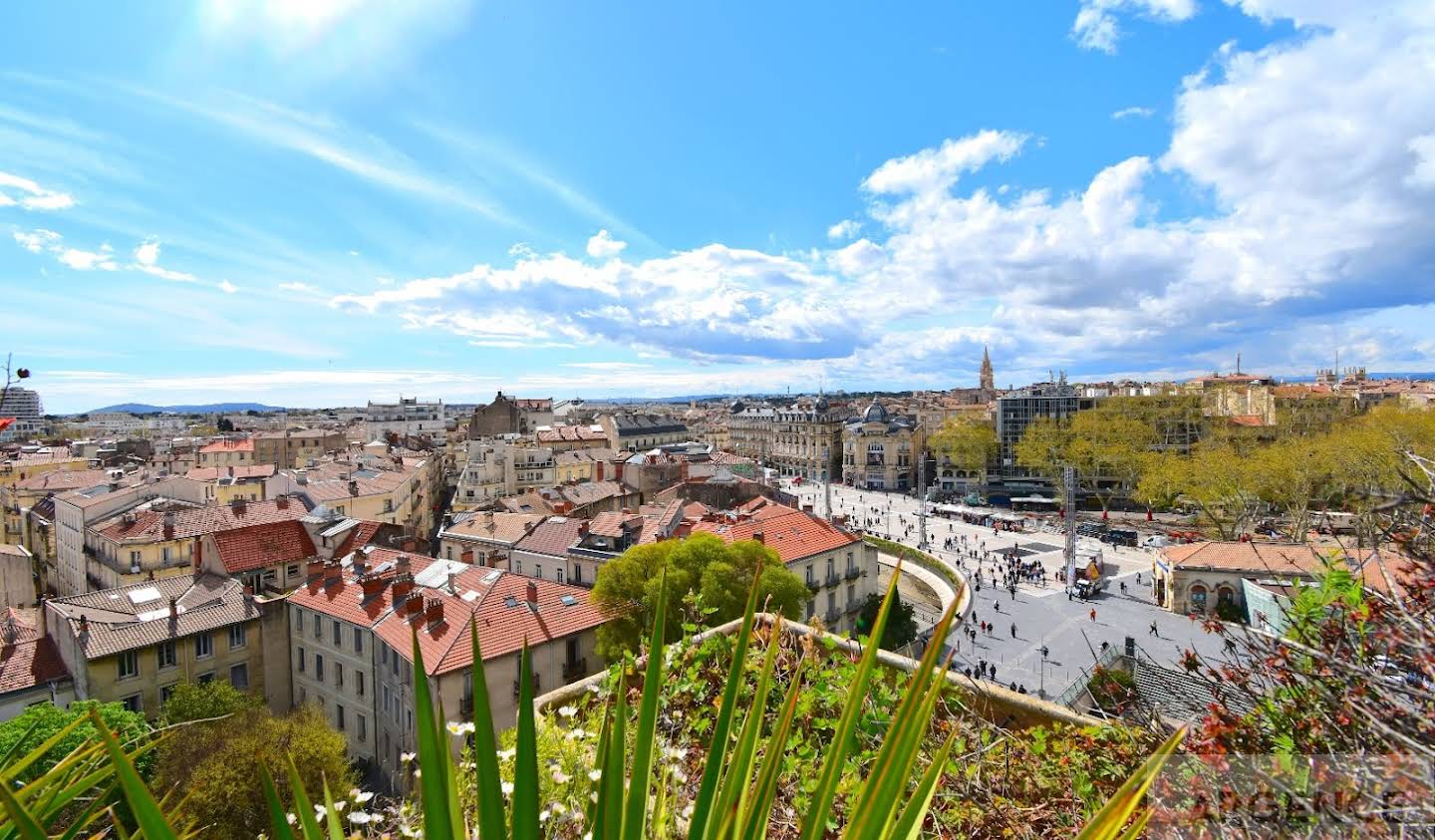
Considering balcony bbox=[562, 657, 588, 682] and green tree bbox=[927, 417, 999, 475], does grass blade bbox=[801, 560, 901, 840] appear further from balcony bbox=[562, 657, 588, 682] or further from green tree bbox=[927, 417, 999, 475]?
green tree bbox=[927, 417, 999, 475]

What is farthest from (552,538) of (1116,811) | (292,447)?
(292,447)

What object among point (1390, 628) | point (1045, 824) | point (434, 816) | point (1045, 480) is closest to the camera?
point (434, 816)

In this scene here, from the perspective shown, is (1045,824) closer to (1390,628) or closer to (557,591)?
(1390,628)

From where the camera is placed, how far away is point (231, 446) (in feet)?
208

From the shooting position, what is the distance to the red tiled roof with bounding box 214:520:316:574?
26.3 m

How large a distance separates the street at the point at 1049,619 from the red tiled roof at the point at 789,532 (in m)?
5.36

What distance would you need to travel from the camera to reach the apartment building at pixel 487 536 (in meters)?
30.0

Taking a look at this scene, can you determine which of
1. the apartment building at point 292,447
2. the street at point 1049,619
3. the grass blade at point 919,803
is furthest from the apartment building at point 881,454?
the grass blade at point 919,803

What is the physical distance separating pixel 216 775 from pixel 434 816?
1643cm

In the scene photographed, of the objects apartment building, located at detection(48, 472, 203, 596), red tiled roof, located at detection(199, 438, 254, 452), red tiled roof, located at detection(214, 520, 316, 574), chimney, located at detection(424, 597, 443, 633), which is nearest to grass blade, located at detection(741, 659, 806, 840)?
chimney, located at detection(424, 597, 443, 633)

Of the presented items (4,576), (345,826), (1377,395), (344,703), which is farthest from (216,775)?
(1377,395)

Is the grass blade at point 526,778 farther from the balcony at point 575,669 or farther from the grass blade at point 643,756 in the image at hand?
the balcony at point 575,669

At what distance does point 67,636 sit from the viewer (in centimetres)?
1986

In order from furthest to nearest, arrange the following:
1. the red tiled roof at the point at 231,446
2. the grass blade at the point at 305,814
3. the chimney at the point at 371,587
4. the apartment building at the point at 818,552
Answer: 1. the red tiled roof at the point at 231,446
2. the apartment building at the point at 818,552
3. the chimney at the point at 371,587
4. the grass blade at the point at 305,814
